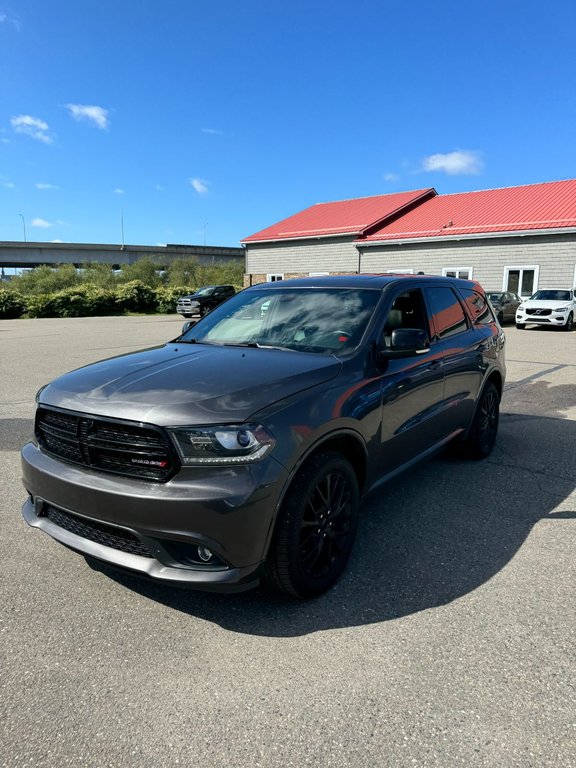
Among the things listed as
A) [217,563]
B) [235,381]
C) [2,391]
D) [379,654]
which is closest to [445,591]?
[379,654]

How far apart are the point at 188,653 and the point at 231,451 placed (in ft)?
3.21

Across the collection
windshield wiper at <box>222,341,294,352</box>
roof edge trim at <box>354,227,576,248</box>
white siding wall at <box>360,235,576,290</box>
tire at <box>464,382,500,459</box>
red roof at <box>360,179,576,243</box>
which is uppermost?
red roof at <box>360,179,576,243</box>

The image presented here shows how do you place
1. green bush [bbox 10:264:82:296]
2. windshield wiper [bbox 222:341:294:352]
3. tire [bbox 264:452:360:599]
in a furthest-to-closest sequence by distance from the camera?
1. green bush [bbox 10:264:82:296]
2. windshield wiper [bbox 222:341:294:352]
3. tire [bbox 264:452:360:599]

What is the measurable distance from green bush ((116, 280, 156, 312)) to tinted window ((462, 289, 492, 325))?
3050cm

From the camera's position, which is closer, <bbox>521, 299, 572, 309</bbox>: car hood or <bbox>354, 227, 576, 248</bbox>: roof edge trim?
<bbox>521, 299, 572, 309</bbox>: car hood

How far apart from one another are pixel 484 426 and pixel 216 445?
3.61m

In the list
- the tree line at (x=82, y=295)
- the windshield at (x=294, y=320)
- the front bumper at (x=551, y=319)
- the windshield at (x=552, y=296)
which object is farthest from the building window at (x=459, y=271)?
the windshield at (x=294, y=320)

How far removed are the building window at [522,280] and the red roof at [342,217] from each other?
8378mm

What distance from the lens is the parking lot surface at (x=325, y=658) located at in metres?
A: 2.03

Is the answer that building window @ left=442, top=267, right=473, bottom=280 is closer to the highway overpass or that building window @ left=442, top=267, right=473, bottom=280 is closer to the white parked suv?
the white parked suv

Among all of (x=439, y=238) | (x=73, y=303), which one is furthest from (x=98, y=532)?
(x=73, y=303)

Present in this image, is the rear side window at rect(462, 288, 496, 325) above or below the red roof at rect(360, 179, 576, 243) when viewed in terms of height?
below

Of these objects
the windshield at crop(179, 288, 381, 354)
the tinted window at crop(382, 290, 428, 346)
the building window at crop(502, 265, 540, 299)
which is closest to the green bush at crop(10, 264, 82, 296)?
the building window at crop(502, 265, 540, 299)

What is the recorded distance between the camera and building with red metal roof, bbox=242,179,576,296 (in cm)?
2384
